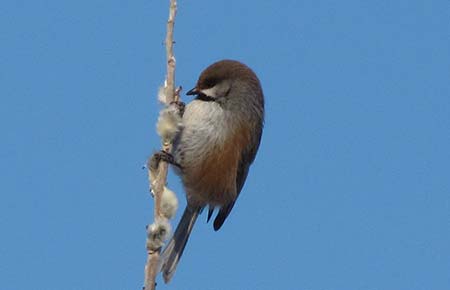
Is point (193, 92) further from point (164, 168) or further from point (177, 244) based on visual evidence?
point (164, 168)

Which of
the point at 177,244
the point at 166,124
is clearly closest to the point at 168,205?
the point at 166,124

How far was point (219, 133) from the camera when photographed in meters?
4.86

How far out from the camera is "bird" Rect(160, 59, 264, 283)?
15.6 ft

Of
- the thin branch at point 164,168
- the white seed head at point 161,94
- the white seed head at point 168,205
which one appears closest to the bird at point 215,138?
the white seed head at point 161,94

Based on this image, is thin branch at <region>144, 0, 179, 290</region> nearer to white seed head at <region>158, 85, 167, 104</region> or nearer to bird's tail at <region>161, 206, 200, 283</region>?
white seed head at <region>158, 85, 167, 104</region>

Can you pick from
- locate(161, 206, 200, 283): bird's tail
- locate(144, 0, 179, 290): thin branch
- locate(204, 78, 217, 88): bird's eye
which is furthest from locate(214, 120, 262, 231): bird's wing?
locate(144, 0, 179, 290): thin branch

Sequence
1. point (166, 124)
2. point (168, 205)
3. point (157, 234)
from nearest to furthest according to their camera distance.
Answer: point (157, 234) < point (168, 205) < point (166, 124)

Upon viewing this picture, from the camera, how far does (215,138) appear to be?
487 centimetres

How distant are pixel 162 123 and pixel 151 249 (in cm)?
89

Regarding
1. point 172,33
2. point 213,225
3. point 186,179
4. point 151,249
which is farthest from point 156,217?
point 213,225

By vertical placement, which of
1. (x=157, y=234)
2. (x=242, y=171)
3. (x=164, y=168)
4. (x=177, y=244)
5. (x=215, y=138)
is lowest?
(x=177, y=244)

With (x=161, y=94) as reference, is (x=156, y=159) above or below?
below

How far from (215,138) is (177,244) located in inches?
29.4

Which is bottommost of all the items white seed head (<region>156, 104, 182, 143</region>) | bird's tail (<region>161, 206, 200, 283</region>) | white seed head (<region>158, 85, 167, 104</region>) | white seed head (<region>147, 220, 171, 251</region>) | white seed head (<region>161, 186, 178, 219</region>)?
bird's tail (<region>161, 206, 200, 283</region>)
